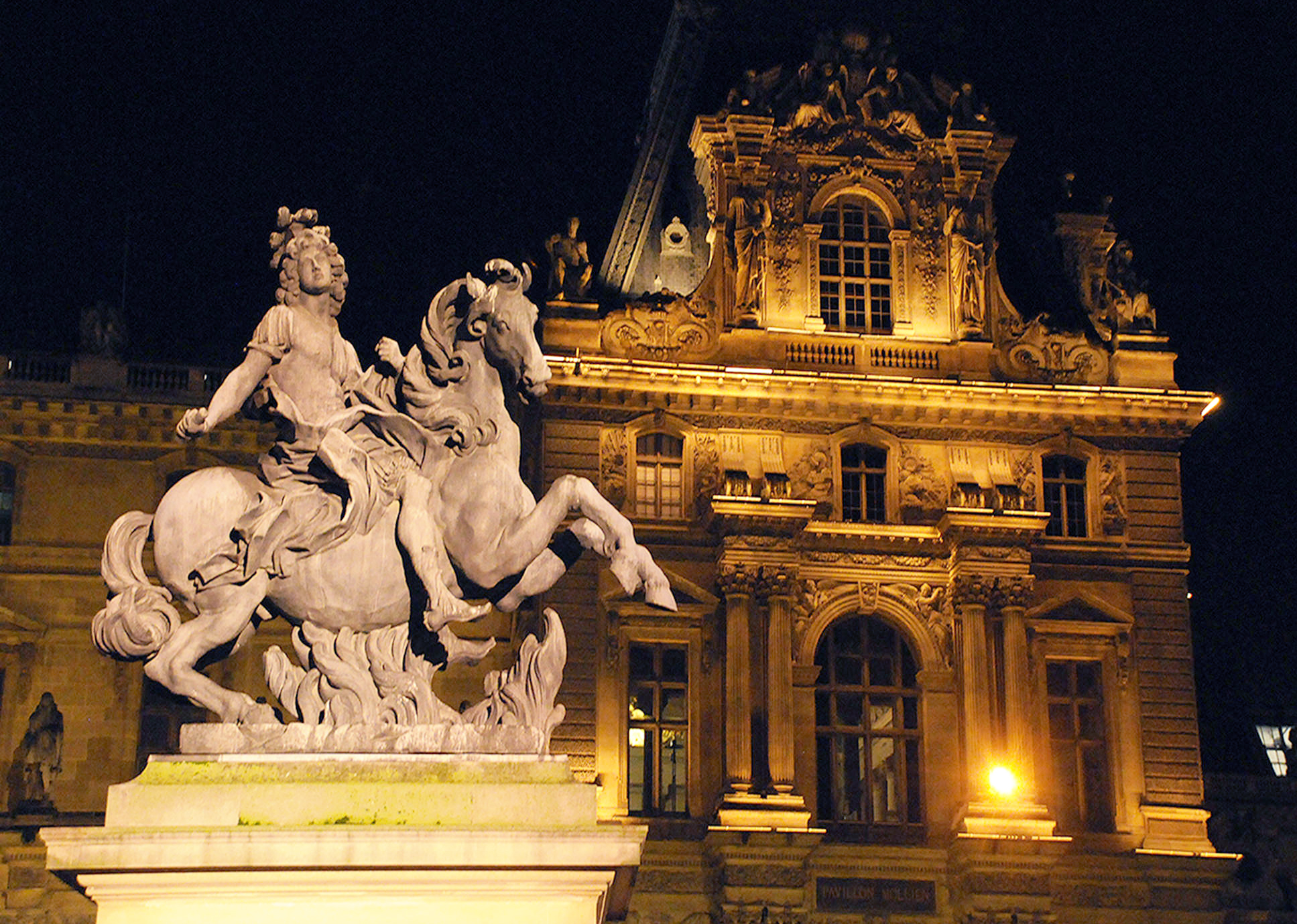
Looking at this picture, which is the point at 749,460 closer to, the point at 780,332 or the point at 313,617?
the point at 780,332

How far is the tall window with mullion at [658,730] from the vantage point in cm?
3334

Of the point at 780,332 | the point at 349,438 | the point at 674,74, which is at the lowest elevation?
the point at 349,438

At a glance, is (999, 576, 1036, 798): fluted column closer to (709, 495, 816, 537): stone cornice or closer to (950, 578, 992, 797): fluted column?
(950, 578, 992, 797): fluted column

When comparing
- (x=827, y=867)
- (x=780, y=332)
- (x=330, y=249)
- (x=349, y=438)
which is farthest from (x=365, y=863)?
(x=780, y=332)

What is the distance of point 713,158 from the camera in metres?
36.2

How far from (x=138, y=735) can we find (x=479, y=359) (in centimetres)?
2754

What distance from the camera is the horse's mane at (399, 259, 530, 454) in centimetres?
955

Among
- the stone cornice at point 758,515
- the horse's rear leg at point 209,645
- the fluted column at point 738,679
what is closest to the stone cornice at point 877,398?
the stone cornice at point 758,515

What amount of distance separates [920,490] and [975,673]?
3.48 meters

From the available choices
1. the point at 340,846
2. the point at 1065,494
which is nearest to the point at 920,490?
the point at 1065,494

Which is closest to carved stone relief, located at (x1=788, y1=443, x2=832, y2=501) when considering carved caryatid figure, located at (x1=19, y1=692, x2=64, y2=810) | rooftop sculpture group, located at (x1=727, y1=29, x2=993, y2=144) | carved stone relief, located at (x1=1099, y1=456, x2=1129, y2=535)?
carved stone relief, located at (x1=1099, y1=456, x2=1129, y2=535)

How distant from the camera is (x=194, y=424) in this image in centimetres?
936

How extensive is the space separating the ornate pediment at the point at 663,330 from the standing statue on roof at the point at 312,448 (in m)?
25.1

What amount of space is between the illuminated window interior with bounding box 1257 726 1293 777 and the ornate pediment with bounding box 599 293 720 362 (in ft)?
56.0
